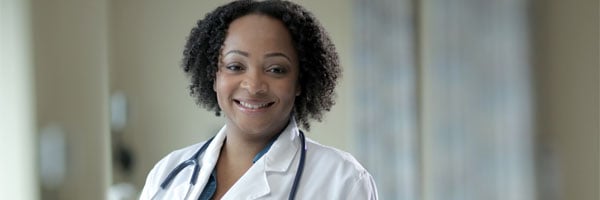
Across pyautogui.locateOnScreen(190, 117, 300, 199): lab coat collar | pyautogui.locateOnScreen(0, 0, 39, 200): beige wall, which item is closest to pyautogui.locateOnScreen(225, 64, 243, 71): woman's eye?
pyautogui.locateOnScreen(190, 117, 300, 199): lab coat collar

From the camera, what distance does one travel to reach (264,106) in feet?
3.24

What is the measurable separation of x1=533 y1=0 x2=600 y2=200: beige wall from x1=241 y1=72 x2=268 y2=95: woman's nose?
5.44 ft

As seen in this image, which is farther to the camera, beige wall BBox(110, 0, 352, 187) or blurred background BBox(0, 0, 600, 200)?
beige wall BBox(110, 0, 352, 187)

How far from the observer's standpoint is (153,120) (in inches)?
107

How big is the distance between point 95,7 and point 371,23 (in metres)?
1.07

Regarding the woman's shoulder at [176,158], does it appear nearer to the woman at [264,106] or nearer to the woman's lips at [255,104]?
the woman at [264,106]

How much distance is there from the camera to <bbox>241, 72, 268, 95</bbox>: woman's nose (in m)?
0.97

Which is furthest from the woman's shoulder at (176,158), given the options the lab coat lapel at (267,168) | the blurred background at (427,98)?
the blurred background at (427,98)

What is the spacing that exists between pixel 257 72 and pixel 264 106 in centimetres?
5

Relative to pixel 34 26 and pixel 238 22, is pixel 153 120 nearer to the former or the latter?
pixel 34 26

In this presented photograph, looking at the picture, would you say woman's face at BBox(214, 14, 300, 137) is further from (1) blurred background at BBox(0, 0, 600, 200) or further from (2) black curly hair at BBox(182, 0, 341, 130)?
(1) blurred background at BBox(0, 0, 600, 200)

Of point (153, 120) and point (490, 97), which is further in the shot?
point (153, 120)

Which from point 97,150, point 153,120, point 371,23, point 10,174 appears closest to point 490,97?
point 371,23

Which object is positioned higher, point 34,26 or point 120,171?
point 34,26
